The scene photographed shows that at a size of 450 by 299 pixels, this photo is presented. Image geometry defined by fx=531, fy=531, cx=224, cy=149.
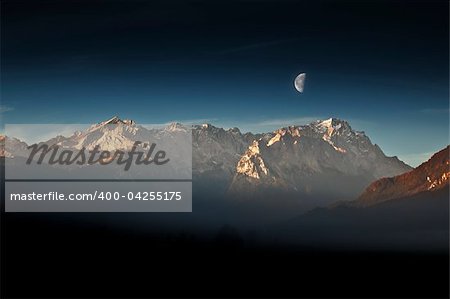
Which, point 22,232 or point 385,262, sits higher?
point 22,232

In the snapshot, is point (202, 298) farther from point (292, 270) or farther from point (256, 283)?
point (292, 270)

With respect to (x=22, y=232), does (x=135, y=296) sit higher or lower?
lower

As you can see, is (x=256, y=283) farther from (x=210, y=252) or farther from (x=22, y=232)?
(x=22, y=232)

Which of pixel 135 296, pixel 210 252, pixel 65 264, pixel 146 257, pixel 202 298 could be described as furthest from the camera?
pixel 210 252

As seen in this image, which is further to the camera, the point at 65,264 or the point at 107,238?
the point at 107,238

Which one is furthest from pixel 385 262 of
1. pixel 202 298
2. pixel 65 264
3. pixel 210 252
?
pixel 65 264

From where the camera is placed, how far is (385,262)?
608 ft

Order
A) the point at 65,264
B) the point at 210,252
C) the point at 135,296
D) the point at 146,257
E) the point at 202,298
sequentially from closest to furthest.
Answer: the point at 135,296 < the point at 202,298 < the point at 65,264 < the point at 146,257 < the point at 210,252

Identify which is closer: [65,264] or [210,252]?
[65,264]

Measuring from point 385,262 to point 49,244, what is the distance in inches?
4454

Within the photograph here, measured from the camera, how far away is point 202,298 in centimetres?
11862

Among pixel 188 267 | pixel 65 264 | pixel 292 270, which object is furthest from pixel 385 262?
pixel 65 264

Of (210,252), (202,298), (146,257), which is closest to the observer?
(202,298)

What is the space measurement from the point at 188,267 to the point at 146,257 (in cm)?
1952
